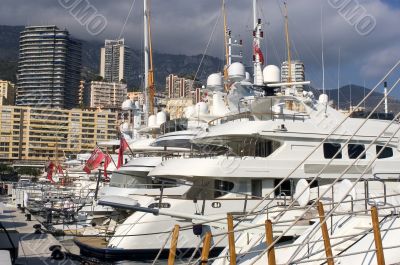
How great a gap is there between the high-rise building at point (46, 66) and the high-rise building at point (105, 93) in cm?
1425

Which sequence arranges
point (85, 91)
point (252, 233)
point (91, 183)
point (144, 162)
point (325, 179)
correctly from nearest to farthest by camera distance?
point (252, 233), point (325, 179), point (144, 162), point (91, 183), point (85, 91)

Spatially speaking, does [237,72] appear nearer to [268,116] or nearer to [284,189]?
[268,116]

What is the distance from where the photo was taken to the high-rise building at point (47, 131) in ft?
419

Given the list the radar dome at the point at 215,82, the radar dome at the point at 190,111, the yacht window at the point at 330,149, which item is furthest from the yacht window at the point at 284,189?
the radar dome at the point at 190,111

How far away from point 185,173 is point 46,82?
522ft

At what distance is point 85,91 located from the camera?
197375mm

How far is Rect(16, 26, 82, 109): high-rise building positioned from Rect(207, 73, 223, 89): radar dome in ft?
460

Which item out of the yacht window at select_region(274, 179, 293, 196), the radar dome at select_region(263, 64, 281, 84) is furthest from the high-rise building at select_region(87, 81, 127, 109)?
the yacht window at select_region(274, 179, 293, 196)

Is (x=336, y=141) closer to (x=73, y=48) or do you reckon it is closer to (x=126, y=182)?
(x=126, y=182)

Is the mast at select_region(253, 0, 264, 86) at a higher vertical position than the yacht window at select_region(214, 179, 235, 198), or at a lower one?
higher

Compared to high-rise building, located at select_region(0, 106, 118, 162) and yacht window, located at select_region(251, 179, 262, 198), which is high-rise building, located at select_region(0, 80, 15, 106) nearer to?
high-rise building, located at select_region(0, 106, 118, 162)

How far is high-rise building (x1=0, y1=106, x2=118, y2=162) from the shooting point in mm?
127812

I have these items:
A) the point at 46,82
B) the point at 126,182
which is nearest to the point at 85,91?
the point at 46,82

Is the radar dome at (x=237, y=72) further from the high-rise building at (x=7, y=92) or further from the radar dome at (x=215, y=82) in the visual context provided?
the high-rise building at (x=7, y=92)
